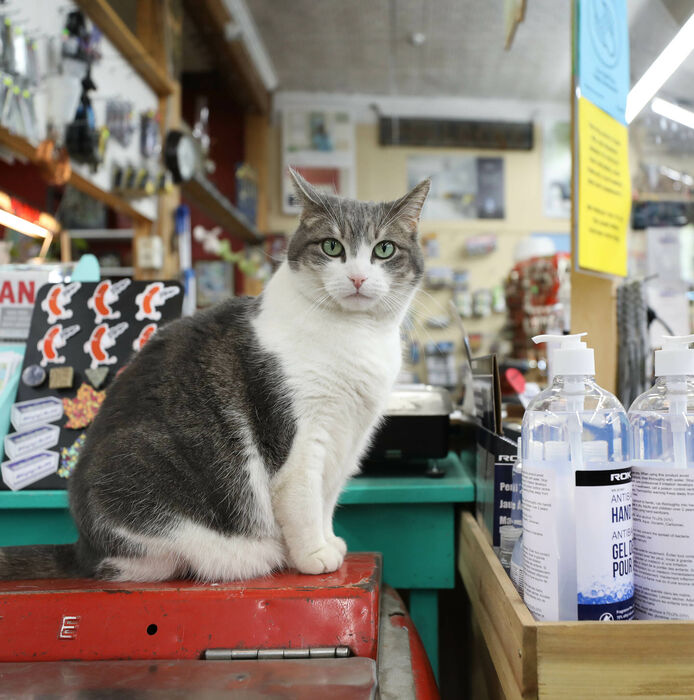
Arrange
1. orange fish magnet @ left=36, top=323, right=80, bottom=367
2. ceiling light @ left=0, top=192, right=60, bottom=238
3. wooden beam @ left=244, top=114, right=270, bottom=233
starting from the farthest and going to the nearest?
wooden beam @ left=244, top=114, right=270, bottom=233 → ceiling light @ left=0, top=192, right=60, bottom=238 → orange fish magnet @ left=36, top=323, right=80, bottom=367

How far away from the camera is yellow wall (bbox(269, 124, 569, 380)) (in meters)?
5.54

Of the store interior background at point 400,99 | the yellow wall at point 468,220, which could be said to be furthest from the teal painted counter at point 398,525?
the yellow wall at point 468,220

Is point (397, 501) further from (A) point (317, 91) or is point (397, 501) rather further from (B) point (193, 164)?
(A) point (317, 91)

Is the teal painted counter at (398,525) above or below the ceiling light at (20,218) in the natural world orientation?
below

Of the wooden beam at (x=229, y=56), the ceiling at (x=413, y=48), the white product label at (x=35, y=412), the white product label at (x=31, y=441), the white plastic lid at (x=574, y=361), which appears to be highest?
the ceiling at (x=413, y=48)

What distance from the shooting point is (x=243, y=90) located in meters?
4.96

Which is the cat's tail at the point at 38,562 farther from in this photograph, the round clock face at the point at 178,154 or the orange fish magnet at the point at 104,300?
the round clock face at the point at 178,154

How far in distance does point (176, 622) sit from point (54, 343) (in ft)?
2.30

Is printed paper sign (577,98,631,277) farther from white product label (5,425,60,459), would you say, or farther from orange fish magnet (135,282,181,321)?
white product label (5,425,60,459)

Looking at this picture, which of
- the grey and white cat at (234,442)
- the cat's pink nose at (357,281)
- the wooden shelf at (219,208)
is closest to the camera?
the grey and white cat at (234,442)

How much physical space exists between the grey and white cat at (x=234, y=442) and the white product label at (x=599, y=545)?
14.7 inches

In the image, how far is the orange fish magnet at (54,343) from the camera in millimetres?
1180

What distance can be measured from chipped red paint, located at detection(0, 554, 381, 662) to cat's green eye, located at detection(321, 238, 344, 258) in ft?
1.74

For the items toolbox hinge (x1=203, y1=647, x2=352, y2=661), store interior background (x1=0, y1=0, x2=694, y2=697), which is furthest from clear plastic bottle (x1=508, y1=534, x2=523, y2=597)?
store interior background (x1=0, y1=0, x2=694, y2=697)
